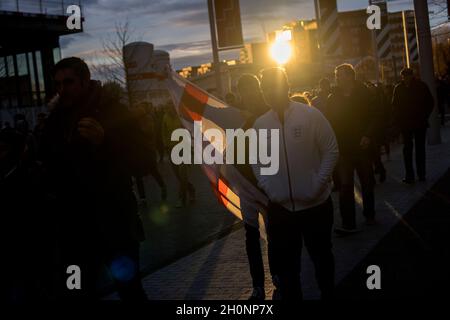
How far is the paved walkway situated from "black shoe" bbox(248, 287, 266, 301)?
0.21 metres

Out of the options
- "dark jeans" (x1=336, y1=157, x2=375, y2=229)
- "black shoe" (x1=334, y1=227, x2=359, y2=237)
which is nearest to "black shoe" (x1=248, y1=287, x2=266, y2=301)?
A: "black shoe" (x1=334, y1=227, x2=359, y2=237)

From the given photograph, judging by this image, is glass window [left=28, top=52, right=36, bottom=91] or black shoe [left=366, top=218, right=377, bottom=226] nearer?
black shoe [left=366, top=218, right=377, bottom=226]

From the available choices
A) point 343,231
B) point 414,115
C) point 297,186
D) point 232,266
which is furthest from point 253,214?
point 414,115

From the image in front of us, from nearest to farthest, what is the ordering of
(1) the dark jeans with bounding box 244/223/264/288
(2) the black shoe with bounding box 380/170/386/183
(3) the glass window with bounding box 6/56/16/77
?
(1) the dark jeans with bounding box 244/223/264/288 → (2) the black shoe with bounding box 380/170/386/183 → (3) the glass window with bounding box 6/56/16/77

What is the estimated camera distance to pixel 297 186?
5008mm

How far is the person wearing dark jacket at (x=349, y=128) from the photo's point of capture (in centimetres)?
863

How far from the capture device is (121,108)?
4559 mm

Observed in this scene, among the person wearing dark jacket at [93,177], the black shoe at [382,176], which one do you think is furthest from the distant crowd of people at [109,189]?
the black shoe at [382,176]

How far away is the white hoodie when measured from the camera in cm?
503

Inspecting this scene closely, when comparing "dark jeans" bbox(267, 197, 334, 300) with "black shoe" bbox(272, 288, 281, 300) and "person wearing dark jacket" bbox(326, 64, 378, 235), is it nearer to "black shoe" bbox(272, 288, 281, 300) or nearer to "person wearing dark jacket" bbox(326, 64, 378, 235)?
"black shoe" bbox(272, 288, 281, 300)

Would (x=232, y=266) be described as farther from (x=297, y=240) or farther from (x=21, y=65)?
(x=21, y=65)

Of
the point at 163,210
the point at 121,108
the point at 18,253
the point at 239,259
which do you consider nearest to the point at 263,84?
the point at 121,108

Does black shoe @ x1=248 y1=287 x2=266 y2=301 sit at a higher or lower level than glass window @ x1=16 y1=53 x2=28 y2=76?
lower
